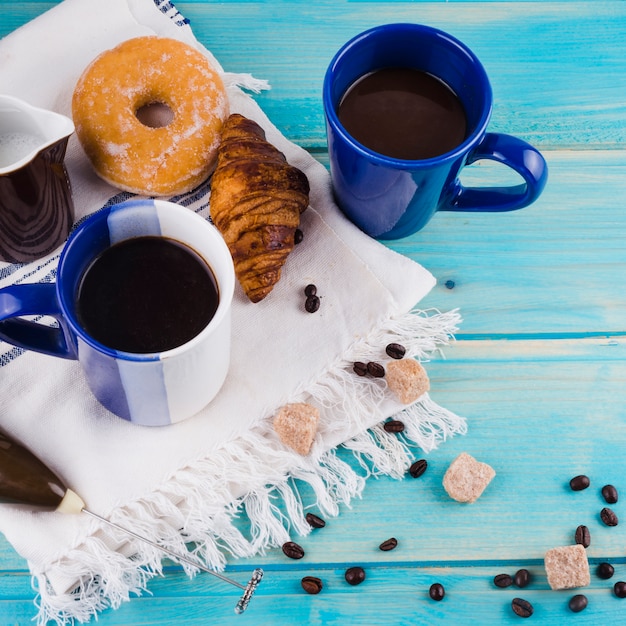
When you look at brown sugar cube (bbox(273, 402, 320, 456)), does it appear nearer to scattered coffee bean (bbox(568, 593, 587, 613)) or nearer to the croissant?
the croissant

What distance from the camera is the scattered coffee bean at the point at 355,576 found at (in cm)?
128

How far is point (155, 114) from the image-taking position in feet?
4.52

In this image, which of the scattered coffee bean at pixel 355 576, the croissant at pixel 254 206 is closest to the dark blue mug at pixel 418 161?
the croissant at pixel 254 206

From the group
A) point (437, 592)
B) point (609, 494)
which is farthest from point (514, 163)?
point (437, 592)

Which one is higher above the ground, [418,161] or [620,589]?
[418,161]

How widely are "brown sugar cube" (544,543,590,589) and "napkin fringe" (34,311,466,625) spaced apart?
255 mm

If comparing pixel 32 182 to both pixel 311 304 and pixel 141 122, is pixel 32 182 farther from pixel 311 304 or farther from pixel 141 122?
pixel 311 304

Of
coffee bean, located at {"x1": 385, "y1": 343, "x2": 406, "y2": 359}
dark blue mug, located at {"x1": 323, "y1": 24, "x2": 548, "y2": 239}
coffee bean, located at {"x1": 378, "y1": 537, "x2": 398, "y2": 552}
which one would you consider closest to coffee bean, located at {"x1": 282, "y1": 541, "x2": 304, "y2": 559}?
coffee bean, located at {"x1": 378, "y1": 537, "x2": 398, "y2": 552}

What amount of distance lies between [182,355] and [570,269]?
79cm

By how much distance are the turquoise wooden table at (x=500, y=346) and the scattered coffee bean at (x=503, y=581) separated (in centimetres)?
1

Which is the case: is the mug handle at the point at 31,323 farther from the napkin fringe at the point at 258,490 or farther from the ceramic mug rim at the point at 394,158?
the ceramic mug rim at the point at 394,158

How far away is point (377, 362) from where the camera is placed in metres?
1.36

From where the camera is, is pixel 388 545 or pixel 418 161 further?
pixel 388 545

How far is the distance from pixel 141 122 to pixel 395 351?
0.59m
